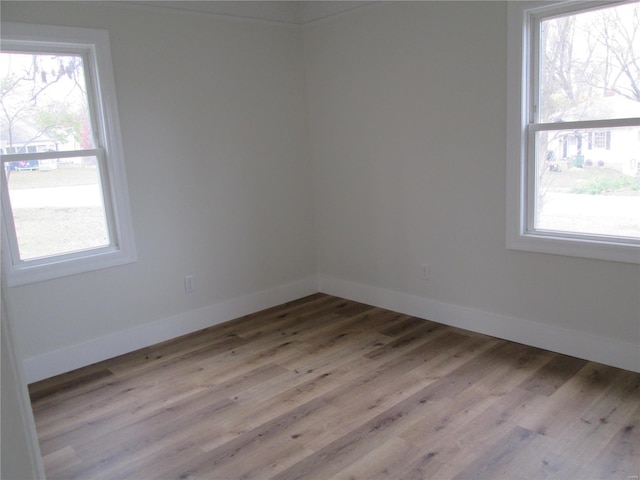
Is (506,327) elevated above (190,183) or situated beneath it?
situated beneath

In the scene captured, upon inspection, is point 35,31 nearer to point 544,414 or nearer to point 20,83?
point 20,83

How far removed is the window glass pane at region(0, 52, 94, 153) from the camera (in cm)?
320

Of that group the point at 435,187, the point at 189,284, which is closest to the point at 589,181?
the point at 435,187

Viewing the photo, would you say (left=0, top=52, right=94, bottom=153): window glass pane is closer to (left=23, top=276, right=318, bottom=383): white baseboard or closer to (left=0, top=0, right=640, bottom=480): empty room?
(left=0, top=0, right=640, bottom=480): empty room

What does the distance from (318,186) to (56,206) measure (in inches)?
86.9

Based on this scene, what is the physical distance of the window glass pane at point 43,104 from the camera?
3.20 meters

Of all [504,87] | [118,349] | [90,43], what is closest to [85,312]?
[118,349]

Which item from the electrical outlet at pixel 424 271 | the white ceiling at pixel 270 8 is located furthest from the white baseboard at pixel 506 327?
the white ceiling at pixel 270 8

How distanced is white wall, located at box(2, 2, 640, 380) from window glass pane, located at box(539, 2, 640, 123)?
0.98ft

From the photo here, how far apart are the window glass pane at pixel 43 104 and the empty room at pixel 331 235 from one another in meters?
0.01

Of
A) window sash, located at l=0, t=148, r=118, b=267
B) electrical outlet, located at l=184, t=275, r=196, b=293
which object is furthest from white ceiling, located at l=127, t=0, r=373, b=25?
electrical outlet, located at l=184, t=275, r=196, b=293

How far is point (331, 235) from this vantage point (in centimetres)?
475

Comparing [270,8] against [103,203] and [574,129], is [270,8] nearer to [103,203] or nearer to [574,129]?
[103,203]

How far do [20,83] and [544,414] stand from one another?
3.64 meters
